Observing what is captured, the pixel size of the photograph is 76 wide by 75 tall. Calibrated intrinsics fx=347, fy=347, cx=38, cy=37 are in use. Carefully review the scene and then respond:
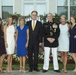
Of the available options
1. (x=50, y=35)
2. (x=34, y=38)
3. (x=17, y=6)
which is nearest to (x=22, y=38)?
(x=34, y=38)

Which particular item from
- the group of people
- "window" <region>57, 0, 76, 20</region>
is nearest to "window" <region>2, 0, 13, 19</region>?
"window" <region>57, 0, 76, 20</region>

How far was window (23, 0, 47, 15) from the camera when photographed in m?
16.9

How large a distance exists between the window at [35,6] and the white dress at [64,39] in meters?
4.57

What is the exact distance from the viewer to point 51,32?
40.2 feet

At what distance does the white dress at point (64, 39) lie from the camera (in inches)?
489

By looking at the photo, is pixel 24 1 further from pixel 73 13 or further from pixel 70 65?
pixel 70 65

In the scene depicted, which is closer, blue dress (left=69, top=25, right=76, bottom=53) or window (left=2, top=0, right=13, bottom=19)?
blue dress (left=69, top=25, right=76, bottom=53)

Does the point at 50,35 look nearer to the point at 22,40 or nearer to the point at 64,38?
the point at 64,38

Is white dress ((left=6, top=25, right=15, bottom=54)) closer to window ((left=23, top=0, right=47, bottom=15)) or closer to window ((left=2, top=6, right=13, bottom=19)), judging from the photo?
window ((left=2, top=6, right=13, bottom=19))

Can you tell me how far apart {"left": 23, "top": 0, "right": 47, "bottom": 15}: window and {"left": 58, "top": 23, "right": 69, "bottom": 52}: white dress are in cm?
457

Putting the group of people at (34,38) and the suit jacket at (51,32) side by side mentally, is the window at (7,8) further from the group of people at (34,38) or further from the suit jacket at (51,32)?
the suit jacket at (51,32)

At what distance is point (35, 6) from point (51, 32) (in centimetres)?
488

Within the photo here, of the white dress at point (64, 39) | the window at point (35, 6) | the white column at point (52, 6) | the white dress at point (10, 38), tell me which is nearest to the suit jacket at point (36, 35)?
the white dress at point (10, 38)

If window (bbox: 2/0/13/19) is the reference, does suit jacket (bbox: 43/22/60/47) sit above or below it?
below
